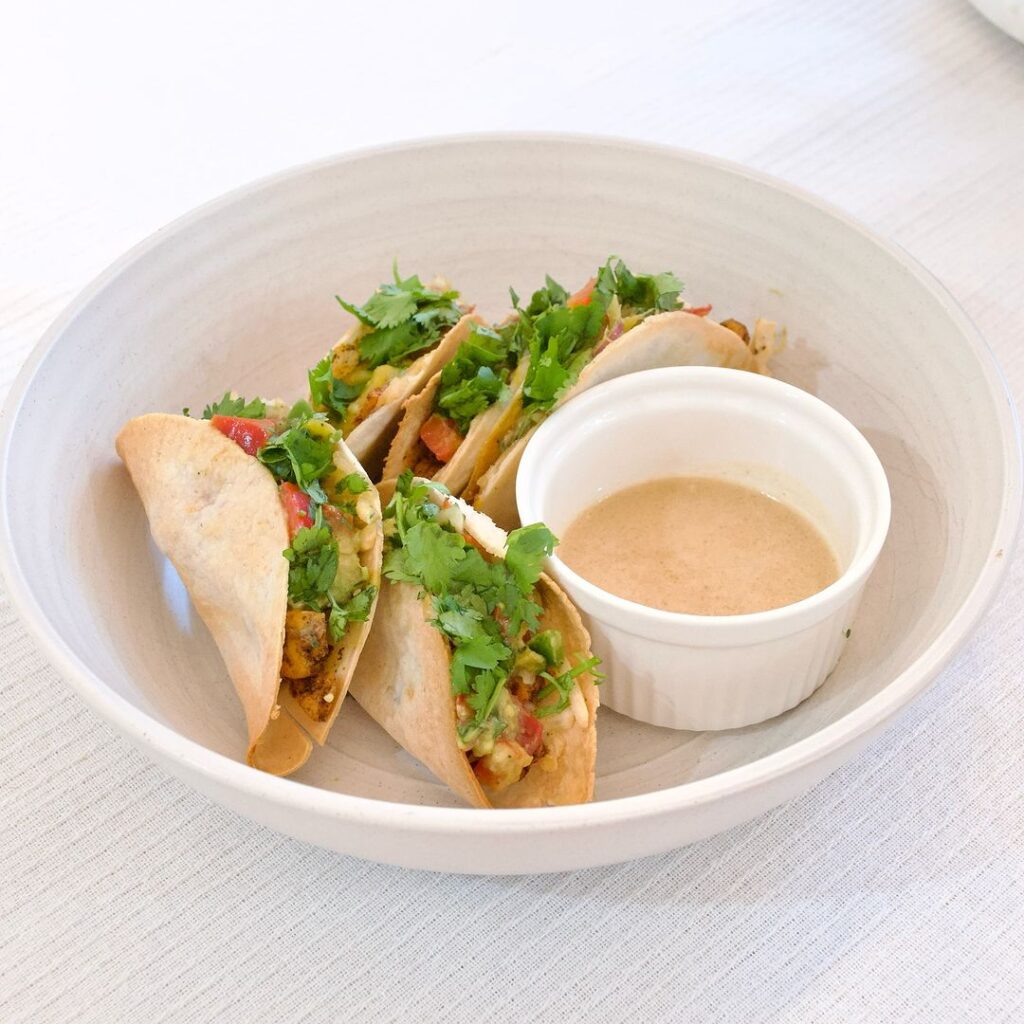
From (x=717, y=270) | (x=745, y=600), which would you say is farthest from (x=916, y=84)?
(x=745, y=600)

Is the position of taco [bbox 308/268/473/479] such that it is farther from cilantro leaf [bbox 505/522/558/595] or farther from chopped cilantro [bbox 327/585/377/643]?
cilantro leaf [bbox 505/522/558/595]

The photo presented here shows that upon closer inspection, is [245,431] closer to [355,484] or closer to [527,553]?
[355,484]

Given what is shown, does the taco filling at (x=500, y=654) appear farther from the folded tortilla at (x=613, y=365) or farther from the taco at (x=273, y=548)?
the folded tortilla at (x=613, y=365)

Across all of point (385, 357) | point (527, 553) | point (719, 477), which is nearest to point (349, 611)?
point (527, 553)

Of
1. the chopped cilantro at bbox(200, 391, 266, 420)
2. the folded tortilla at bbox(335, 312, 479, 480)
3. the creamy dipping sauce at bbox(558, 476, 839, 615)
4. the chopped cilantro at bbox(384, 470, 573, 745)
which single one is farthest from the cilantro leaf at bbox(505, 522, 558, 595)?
the chopped cilantro at bbox(200, 391, 266, 420)

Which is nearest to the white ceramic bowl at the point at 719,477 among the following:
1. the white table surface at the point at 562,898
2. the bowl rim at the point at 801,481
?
the bowl rim at the point at 801,481

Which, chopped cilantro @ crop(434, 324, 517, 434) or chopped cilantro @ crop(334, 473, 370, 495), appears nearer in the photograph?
chopped cilantro @ crop(334, 473, 370, 495)

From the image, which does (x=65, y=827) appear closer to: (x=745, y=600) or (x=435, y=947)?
(x=435, y=947)
